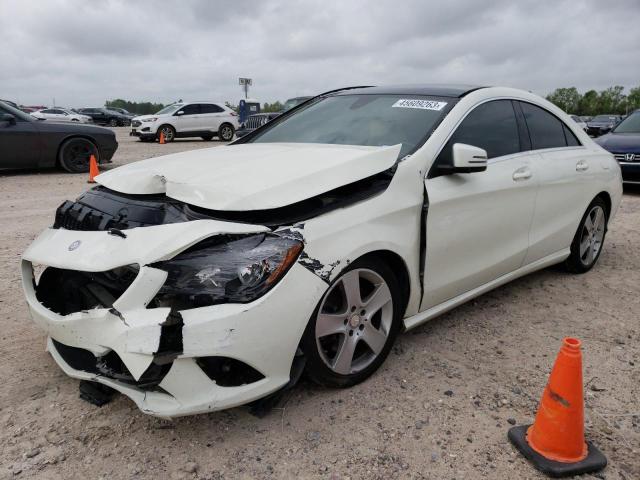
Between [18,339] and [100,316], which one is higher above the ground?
[100,316]

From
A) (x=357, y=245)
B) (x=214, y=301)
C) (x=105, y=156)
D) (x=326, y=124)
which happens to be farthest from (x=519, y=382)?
(x=105, y=156)

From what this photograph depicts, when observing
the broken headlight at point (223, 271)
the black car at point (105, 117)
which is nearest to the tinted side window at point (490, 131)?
the broken headlight at point (223, 271)

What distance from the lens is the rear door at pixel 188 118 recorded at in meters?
20.0

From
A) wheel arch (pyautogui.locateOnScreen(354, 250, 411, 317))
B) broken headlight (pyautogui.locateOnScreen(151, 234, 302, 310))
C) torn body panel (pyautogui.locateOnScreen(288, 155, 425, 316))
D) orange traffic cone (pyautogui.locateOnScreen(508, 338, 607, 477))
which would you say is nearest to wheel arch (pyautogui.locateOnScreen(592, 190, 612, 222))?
torn body panel (pyautogui.locateOnScreen(288, 155, 425, 316))

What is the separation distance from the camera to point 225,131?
20844 mm

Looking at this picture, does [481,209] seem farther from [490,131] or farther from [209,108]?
[209,108]

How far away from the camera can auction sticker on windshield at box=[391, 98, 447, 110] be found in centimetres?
327

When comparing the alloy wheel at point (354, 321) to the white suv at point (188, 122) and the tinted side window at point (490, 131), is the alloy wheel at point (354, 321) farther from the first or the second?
the white suv at point (188, 122)

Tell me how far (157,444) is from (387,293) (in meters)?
1.31

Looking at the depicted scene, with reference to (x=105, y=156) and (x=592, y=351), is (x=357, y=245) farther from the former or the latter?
(x=105, y=156)

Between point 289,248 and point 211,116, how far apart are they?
19.2 metres

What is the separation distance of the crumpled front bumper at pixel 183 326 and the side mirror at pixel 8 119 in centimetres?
857

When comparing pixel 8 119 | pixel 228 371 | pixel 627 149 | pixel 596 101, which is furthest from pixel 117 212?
pixel 596 101

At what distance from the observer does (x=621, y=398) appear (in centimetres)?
269
